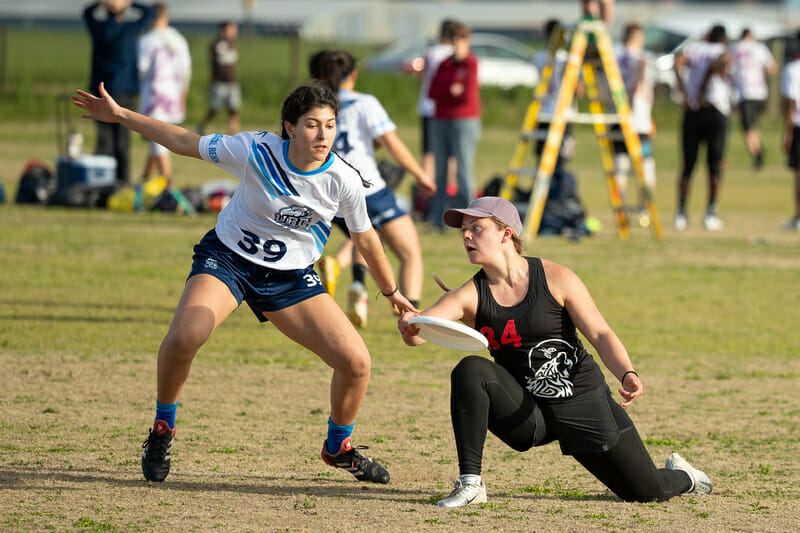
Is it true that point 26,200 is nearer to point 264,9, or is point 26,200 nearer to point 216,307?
point 216,307

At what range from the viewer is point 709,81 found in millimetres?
14102

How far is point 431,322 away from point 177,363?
1.11 metres

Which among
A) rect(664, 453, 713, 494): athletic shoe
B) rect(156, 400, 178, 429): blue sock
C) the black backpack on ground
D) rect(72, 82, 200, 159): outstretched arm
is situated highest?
rect(72, 82, 200, 159): outstretched arm

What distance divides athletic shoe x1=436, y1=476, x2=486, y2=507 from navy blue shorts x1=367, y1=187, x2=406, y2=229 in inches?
141

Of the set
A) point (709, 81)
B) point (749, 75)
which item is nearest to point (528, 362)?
point (709, 81)

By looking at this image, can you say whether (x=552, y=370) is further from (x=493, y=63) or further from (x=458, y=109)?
(x=493, y=63)

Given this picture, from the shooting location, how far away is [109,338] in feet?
25.3

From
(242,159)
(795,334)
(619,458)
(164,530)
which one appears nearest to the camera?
(164,530)

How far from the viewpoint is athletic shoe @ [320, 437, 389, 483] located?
4910mm

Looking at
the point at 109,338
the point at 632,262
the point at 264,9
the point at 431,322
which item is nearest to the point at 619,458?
the point at 431,322

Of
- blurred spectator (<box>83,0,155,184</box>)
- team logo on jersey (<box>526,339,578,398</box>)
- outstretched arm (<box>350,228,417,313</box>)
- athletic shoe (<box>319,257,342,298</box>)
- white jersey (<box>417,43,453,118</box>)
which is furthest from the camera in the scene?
blurred spectator (<box>83,0,155,184</box>)

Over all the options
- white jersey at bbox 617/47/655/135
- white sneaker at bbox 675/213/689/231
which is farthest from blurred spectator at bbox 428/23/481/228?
white sneaker at bbox 675/213/689/231

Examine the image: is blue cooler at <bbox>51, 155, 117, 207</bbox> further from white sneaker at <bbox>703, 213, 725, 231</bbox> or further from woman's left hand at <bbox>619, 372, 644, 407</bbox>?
woman's left hand at <bbox>619, 372, 644, 407</bbox>

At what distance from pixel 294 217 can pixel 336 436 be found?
3.11 ft
